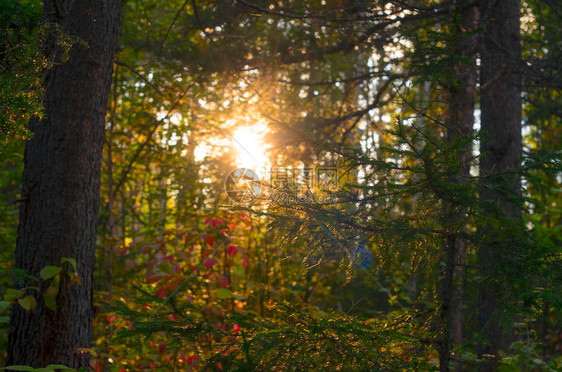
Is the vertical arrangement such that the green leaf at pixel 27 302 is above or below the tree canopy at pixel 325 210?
below

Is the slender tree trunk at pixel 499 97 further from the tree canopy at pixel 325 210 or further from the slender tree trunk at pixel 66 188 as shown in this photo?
the slender tree trunk at pixel 66 188

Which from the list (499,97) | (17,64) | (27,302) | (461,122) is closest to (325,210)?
(27,302)

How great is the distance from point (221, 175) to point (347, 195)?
4159 millimetres

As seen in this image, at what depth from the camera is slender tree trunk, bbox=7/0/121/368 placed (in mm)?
3225

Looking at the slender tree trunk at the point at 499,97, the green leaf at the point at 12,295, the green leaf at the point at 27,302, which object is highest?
the slender tree trunk at the point at 499,97

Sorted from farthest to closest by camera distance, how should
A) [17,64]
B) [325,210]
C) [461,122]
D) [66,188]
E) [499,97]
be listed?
[499,97] → [461,122] → [66,188] → [17,64] → [325,210]

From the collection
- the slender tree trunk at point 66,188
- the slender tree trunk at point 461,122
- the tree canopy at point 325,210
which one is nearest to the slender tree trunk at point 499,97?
the tree canopy at point 325,210

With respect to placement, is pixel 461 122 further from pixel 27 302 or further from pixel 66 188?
pixel 27 302

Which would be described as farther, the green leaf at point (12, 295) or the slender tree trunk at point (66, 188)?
the slender tree trunk at point (66, 188)

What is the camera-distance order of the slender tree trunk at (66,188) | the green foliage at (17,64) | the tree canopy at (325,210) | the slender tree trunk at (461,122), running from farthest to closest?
the slender tree trunk at (66,188) → the slender tree trunk at (461,122) → the green foliage at (17,64) → the tree canopy at (325,210)

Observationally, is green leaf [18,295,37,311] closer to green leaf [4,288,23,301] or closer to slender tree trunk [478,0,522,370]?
green leaf [4,288,23,301]

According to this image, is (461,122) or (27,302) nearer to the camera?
(27,302)

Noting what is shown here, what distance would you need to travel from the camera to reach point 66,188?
3375 millimetres

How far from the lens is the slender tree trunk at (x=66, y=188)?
3225 millimetres
